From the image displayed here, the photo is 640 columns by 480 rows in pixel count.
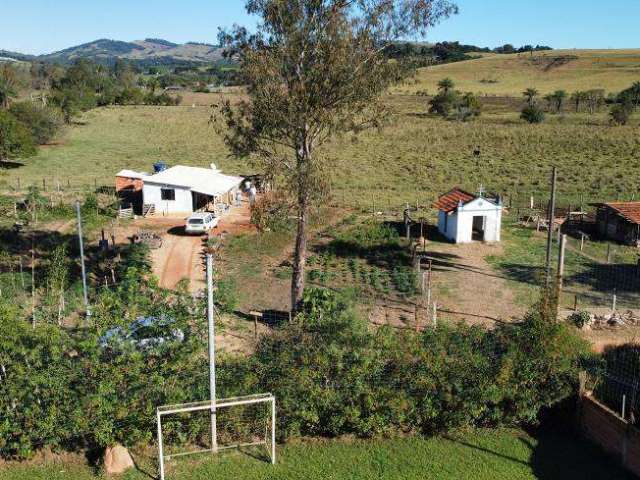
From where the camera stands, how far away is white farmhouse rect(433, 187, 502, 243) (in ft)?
87.0

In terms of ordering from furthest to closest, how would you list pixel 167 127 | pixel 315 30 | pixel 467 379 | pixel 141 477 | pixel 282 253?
pixel 167 127 < pixel 282 253 < pixel 315 30 < pixel 467 379 < pixel 141 477

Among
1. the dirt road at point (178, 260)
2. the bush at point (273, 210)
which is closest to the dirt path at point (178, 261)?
the dirt road at point (178, 260)

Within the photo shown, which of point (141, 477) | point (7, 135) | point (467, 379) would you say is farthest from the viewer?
point (7, 135)

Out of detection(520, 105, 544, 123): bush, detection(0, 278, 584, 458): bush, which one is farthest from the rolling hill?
detection(0, 278, 584, 458): bush

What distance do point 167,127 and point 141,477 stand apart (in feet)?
228

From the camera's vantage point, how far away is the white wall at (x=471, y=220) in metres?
26.5

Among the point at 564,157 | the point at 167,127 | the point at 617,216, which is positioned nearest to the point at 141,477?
the point at 617,216

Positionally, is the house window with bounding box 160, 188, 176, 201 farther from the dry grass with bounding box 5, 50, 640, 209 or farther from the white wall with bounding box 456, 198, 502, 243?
the white wall with bounding box 456, 198, 502, 243

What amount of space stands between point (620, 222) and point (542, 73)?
110 meters

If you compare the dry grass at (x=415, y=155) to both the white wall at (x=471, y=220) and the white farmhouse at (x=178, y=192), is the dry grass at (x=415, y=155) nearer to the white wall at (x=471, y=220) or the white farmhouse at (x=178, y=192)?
the white farmhouse at (x=178, y=192)

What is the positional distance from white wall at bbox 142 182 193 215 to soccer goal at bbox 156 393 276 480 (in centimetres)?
2357

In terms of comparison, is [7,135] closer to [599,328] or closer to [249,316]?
[249,316]

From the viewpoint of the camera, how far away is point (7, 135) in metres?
46.3

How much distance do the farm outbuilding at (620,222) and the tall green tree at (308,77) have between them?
12761 mm
